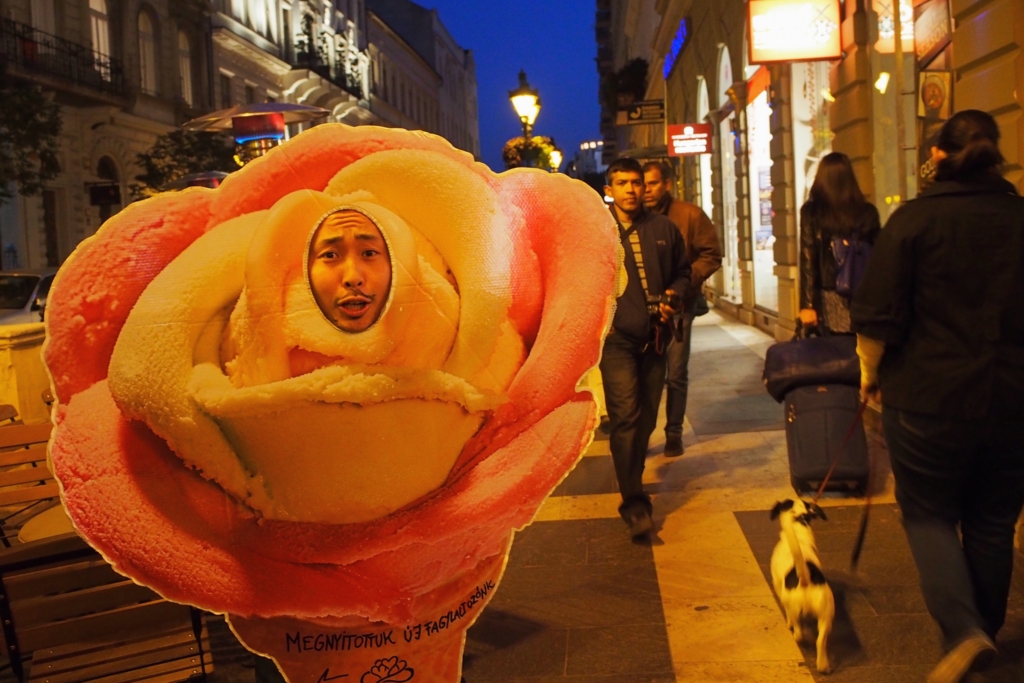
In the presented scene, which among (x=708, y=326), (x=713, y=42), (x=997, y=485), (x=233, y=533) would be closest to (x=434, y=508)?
(x=233, y=533)

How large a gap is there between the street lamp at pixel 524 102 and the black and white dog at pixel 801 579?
10.8m

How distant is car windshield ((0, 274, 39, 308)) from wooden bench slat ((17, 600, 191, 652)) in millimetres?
10891

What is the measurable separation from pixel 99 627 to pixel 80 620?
2.5 inches

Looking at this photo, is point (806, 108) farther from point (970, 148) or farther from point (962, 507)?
point (962, 507)

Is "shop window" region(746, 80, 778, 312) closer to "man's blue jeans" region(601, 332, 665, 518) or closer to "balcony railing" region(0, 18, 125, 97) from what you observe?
"man's blue jeans" region(601, 332, 665, 518)

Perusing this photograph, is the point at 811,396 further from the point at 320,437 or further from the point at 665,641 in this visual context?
the point at 320,437

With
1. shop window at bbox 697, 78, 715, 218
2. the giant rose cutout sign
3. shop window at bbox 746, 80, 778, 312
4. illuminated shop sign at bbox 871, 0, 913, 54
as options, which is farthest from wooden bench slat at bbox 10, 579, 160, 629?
shop window at bbox 697, 78, 715, 218

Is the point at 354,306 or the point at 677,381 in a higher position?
the point at 354,306

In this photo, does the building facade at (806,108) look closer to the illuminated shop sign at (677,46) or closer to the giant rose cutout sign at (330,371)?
the illuminated shop sign at (677,46)

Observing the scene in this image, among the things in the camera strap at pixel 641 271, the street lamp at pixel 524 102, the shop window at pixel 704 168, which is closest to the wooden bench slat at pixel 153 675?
the camera strap at pixel 641 271

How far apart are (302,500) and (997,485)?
2.65 m

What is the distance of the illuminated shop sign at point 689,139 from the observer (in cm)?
1802

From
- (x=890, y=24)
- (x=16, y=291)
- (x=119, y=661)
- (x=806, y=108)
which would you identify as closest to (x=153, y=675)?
(x=119, y=661)

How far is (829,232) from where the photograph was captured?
18.0 ft
